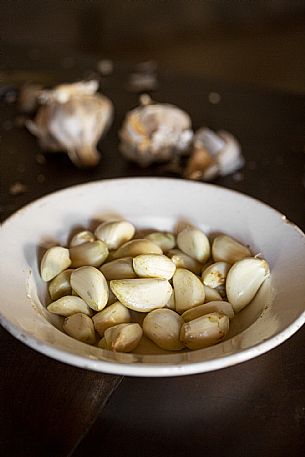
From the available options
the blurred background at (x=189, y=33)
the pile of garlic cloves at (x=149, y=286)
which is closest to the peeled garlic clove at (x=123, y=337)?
the pile of garlic cloves at (x=149, y=286)

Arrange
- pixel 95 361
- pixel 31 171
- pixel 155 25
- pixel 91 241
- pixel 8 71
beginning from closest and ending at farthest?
pixel 95 361 → pixel 91 241 → pixel 31 171 → pixel 8 71 → pixel 155 25

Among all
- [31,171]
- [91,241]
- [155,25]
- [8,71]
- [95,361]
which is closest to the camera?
[95,361]

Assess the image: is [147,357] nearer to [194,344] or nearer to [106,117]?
[194,344]

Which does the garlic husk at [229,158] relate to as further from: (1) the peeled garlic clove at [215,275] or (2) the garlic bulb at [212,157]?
(1) the peeled garlic clove at [215,275]

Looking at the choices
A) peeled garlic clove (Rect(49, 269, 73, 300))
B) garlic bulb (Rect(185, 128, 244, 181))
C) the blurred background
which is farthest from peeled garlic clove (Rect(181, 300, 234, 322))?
the blurred background

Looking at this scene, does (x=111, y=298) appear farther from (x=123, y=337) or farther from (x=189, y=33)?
(x=189, y=33)

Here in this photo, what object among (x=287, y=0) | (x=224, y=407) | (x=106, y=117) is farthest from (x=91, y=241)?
(x=287, y=0)

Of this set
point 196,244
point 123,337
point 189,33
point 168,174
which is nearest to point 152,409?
point 123,337

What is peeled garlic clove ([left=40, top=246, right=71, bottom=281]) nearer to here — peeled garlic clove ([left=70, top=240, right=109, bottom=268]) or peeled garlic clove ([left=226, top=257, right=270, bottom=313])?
peeled garlic clove ([left=70, top=240, right=109, bottom=268])
